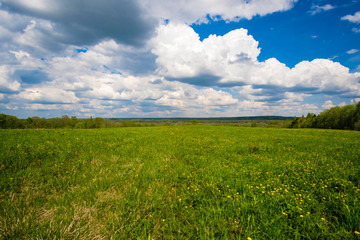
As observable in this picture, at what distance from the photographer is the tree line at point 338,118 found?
5944cm

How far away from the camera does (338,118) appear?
6462cm

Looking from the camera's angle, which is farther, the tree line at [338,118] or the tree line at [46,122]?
the tree line at [338,118]

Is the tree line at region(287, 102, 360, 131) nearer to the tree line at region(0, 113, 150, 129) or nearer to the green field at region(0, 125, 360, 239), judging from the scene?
the green field at region(0, 125, 360, 239)

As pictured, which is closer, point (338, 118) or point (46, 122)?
point (46, 122)

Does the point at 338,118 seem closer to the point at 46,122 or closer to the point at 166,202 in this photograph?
the point at 166,202

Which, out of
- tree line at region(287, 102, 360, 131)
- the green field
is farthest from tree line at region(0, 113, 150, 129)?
tree line at region(287, 102, 360, 131)

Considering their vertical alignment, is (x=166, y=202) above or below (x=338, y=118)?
below

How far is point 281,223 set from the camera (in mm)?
2914

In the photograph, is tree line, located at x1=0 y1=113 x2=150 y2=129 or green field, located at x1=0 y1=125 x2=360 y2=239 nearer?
green field, located at x1=0 y1=125 x2=360 y2=239

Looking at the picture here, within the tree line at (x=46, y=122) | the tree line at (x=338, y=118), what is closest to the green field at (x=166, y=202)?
the tree line at (x=46, y=122)

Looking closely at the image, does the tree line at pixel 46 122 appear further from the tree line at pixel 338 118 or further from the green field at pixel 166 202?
the tree line at pixel 338 118

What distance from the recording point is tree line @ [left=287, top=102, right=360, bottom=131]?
5944 centimetres

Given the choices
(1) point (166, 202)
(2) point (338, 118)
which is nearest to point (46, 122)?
(1) point (166, 202)

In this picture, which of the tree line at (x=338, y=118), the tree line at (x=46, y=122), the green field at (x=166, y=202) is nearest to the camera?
the green field at (x=166, y=202)
